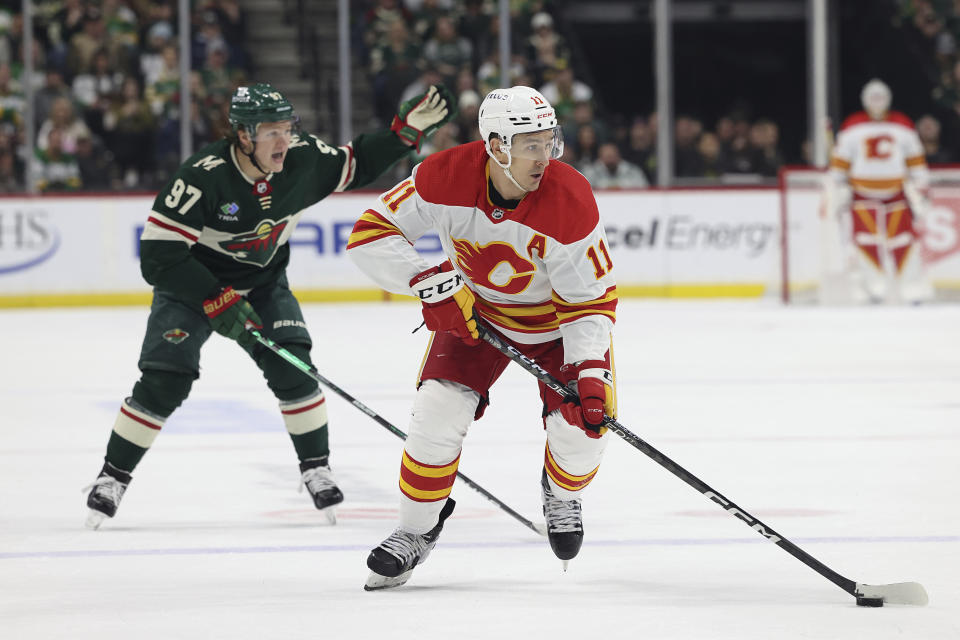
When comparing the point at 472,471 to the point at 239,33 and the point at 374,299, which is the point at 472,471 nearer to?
the point at 374,299

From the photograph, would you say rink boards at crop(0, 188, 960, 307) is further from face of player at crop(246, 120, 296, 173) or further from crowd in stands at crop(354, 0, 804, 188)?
face of player at crop(246, 120, 296, 173)

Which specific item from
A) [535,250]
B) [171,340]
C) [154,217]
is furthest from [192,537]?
[535,250]

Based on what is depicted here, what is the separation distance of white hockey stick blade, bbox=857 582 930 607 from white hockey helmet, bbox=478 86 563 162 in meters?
1.08

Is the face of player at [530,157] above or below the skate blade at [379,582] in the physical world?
above

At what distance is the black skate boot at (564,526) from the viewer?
11.2ft

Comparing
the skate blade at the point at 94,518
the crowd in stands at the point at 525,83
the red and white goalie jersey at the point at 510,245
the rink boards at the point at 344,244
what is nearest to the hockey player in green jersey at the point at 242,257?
the skate blade at the point at 94,518

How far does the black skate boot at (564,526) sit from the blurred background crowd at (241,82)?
7464 millimetres

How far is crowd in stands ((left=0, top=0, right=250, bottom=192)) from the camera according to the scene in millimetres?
10930

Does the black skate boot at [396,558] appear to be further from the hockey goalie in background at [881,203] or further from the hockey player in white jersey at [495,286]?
the hockey goalie in background at [881,203]

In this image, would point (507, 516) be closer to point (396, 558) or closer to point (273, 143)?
A: point (396, 558)

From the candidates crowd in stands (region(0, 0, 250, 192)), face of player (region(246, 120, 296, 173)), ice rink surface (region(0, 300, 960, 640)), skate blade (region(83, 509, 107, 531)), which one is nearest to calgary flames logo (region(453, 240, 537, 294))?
ice rink surface (region(0, 300, 960, 640))

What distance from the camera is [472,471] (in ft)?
15.3

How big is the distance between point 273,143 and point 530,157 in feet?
3.26

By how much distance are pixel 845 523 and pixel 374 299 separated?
7.22m
